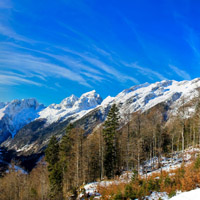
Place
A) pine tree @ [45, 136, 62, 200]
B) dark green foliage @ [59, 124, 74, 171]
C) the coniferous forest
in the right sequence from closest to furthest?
1. the coniferous forest
2. pine tree @ [45, 136, 62, 200]
3. dark green foliage @ [59, 124, 74, 171]

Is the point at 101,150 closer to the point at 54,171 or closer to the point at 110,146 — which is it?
Answer: the point at 110,146

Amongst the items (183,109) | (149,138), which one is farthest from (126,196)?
(149,138)

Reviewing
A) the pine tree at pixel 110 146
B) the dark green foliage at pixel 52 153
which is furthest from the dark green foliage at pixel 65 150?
the pine tree at pixel 110 146

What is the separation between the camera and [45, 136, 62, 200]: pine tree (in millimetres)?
32156

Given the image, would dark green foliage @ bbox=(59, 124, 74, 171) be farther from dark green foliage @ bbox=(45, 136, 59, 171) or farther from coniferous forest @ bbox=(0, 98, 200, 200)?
dark green foliage @ bbox=(45, 136, 59, 171)

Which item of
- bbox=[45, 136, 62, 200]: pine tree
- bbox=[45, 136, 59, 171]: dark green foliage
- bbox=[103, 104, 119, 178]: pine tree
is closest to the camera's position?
bbox=[45, 136, 62, 200]: pine tree

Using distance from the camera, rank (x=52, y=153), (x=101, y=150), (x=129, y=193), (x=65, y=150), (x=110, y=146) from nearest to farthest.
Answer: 1. (x=129, y=193)
2. (x=110, y=146)
3. (x=101, y=150)
4. (x=65, y=150)
5. (x=52, y=153)

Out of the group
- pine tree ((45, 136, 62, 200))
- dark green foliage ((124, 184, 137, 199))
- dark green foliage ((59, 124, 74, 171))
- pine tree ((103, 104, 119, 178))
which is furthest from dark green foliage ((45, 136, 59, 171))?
dark green foliage ((124, 184, 137, 199))

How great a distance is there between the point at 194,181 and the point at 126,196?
5.22 meters

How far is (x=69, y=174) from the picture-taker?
34.1 metres

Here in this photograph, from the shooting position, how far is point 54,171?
118ft

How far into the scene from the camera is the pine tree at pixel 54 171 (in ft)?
105

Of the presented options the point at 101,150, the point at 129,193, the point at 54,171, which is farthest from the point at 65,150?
the point at 129,193

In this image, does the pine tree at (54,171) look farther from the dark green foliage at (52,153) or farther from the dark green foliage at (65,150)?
the dark green foliage at (65,150)
